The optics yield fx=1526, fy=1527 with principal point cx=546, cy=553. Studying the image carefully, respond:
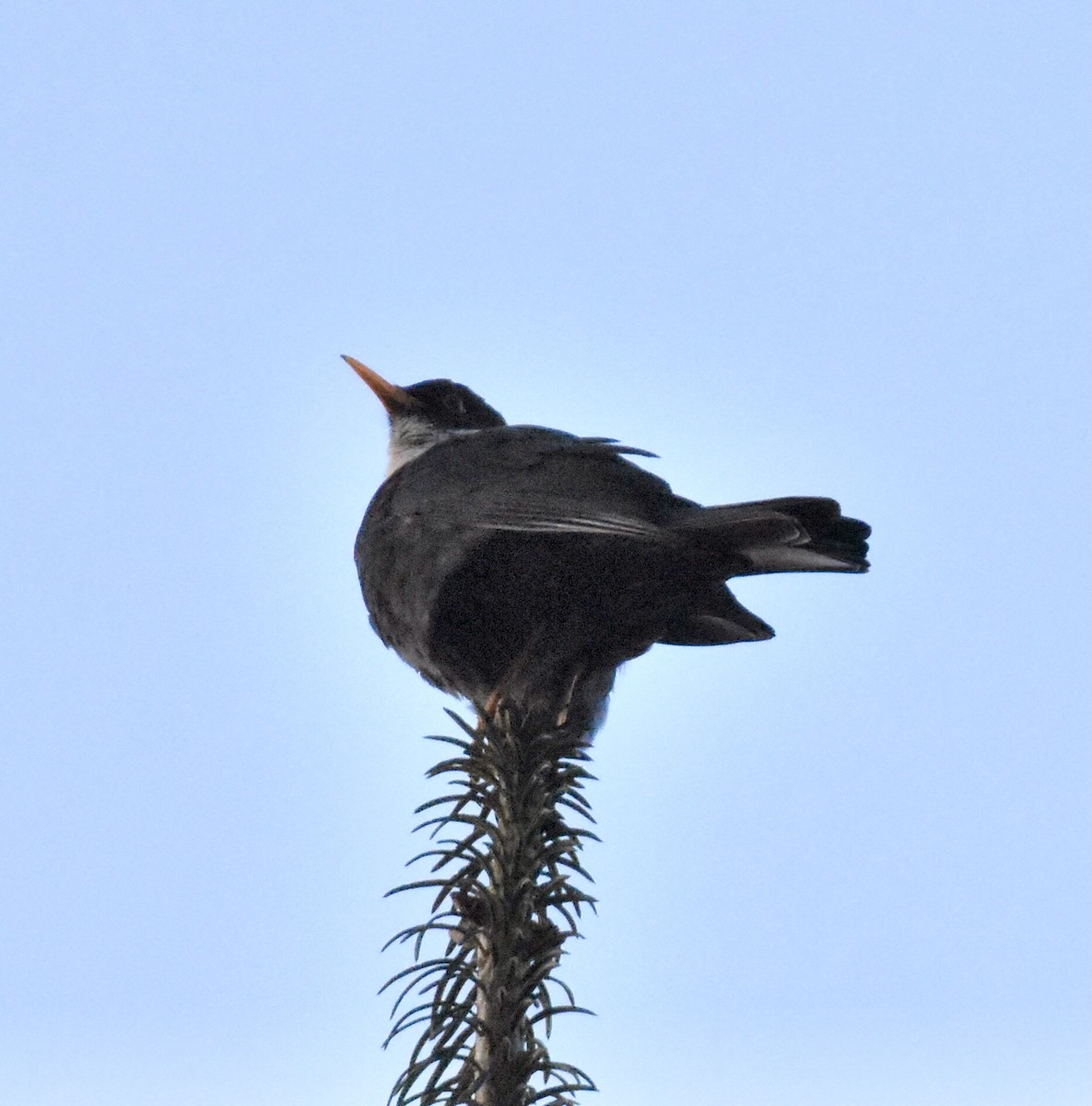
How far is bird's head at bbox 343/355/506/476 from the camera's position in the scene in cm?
687

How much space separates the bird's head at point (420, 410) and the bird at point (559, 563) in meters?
1.63

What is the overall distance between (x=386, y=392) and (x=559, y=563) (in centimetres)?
236

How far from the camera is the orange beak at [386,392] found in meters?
6.91

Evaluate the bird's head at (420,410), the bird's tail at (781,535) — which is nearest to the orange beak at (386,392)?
the bird's head at (420,410)

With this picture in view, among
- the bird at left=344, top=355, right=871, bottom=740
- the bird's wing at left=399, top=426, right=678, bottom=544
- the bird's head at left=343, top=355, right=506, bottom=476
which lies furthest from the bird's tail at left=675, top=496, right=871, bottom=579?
the bird's head at left=343, top=355, right=506, bottom=476

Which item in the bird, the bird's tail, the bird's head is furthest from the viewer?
the bird's head

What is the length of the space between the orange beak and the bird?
1716 millimetres

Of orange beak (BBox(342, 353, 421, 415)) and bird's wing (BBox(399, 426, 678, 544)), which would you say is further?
orange beak (BBox(342, 353, 421, 415))

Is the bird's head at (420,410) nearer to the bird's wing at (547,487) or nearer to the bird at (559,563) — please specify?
the bird's wing at (547,487)

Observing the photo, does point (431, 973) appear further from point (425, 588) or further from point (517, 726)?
point (425, 588)

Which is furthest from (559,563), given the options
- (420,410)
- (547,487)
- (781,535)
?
(420,410)

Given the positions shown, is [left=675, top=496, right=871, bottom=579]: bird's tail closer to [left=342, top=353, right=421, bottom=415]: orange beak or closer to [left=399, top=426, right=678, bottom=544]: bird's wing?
[left=399, top=426, right=678, bottom=544]: bird's wing

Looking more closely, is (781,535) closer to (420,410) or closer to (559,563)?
(559,563)

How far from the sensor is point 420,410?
6.92m
